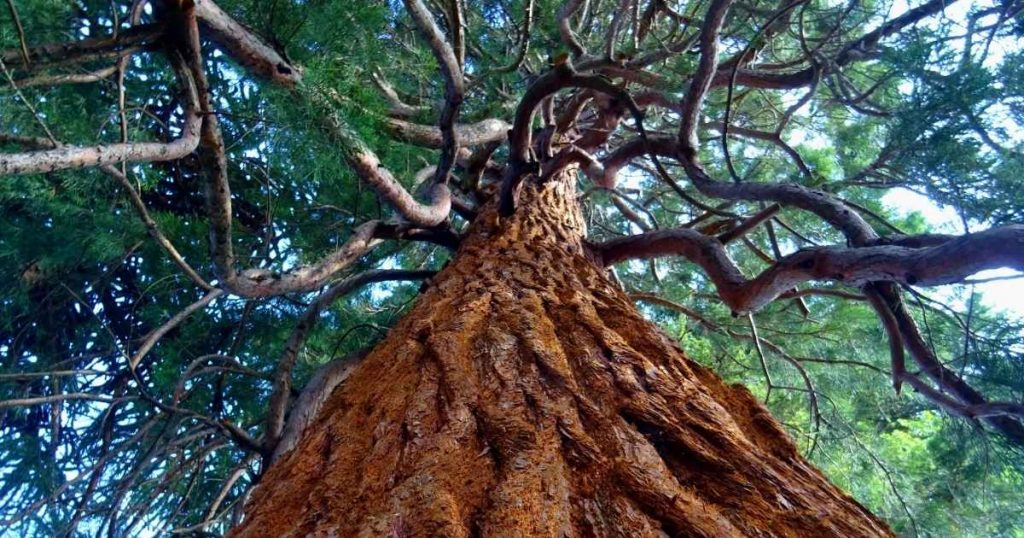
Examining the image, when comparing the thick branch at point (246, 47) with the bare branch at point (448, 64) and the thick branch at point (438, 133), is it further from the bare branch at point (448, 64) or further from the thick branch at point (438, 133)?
the thick branch at point (438, 133)

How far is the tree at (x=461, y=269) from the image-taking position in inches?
41.4

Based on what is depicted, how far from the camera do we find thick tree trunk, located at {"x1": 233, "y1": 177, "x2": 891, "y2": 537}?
89cm

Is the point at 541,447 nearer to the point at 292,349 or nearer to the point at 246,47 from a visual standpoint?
the point at 246,47

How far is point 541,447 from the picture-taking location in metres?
1.02

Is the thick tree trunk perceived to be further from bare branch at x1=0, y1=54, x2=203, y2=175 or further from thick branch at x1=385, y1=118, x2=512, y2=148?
thick branch at x1=385, y1=118, x2=512, y2=148

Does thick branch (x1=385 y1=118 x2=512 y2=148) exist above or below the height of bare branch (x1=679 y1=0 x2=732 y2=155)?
above

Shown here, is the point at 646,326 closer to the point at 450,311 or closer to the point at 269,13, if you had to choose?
the point at 450,311

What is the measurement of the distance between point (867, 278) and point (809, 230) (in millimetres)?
2799

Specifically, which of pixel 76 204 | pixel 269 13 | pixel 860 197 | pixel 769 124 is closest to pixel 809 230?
pixel 860 197

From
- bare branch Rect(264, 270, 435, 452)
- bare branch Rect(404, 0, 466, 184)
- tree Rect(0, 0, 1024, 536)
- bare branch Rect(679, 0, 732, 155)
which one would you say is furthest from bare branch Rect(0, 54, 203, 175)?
bare branch Rect(679, 0, 732, 155)

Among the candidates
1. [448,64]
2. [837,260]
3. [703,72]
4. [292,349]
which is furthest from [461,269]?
[837,260]

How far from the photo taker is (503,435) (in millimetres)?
1059

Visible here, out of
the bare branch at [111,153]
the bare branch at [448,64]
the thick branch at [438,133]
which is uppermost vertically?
the thick branch at [438,133]

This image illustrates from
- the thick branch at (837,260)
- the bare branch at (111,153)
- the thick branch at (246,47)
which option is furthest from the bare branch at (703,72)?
the bare branch at (111,153)
